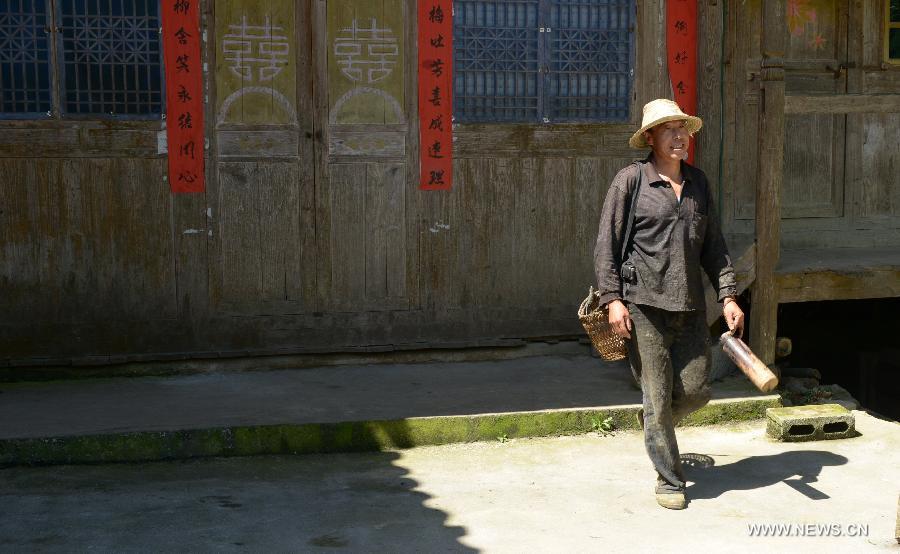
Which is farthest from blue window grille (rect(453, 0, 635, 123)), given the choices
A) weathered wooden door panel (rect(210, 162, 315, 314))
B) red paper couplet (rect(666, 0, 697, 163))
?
weathered wooden door panel (rect(210, 162, 315, 314))

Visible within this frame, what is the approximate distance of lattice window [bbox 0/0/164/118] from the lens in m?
7.81

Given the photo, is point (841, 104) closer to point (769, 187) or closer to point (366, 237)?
point (769, 187)

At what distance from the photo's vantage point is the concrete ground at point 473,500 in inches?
204

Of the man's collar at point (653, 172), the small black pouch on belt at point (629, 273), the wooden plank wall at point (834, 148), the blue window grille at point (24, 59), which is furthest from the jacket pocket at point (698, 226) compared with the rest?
the blue window grille at point (24, 59)

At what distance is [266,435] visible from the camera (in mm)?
6641

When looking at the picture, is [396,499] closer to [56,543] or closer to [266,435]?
[266,435]

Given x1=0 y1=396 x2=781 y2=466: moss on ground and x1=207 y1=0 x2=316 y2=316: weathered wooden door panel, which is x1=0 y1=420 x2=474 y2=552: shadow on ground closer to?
x1=0 y1=396 x2=781 y2=466: moss on ground

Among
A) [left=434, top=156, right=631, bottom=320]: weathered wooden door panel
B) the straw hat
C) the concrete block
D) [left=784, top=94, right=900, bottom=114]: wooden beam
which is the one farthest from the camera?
[left=434, top=156, right=631, bottom=320]: weathered wooden door panel

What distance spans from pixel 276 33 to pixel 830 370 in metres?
6.27

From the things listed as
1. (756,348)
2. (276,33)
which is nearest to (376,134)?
(276,33)

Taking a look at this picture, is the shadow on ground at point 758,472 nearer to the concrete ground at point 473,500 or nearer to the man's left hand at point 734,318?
the concrete ground at point 473,500

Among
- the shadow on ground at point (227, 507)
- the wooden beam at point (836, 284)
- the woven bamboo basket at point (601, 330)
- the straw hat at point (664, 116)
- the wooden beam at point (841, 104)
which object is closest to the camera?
the shadow on ground at point (227, 507)

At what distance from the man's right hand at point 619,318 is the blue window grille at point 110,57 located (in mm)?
3978

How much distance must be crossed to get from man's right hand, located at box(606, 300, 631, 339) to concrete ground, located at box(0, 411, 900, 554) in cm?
88
